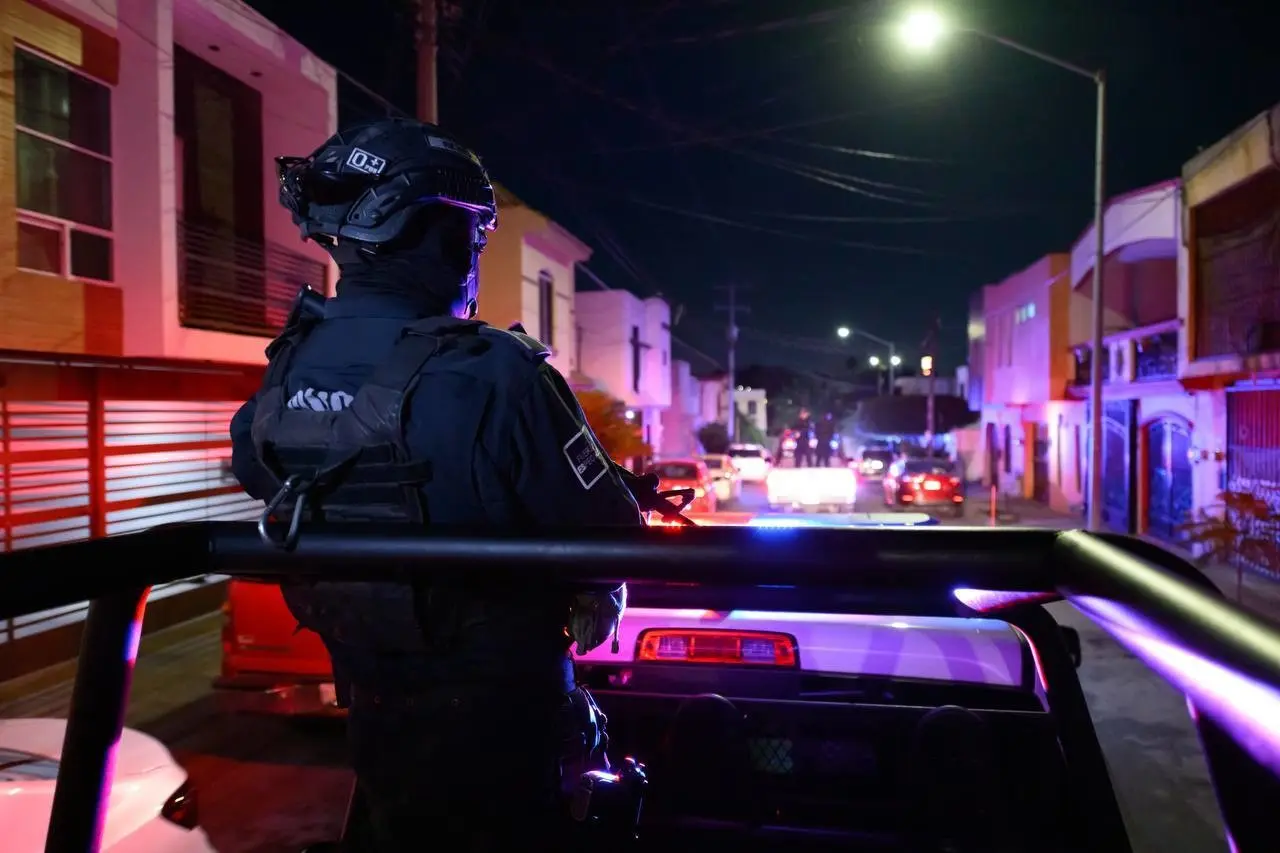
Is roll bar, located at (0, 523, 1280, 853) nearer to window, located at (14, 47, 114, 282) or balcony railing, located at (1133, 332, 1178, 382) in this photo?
window, located at (14, 47, 114, 282)

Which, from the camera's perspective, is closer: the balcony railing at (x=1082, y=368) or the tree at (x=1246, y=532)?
the tree at (x=1246, y=532)

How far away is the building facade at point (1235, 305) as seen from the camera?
42.1ft

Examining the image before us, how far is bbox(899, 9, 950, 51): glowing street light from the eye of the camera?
1299 cm

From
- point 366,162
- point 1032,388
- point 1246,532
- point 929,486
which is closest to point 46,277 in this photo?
point 366,162

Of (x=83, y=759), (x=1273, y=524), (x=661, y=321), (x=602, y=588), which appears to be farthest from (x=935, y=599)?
(x=661, y=321)

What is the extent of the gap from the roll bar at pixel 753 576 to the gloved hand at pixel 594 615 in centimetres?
49

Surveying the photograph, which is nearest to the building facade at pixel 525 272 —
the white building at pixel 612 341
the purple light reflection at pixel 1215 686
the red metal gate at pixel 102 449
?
the white building at pixel 612 341

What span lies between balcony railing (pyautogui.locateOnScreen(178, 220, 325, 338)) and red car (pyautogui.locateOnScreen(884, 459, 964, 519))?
1563 cm

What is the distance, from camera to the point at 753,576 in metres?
1.03

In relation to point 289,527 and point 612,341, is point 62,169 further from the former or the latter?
point 612,341

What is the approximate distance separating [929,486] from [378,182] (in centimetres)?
2226

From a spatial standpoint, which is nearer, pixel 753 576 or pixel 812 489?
pixel 753 576

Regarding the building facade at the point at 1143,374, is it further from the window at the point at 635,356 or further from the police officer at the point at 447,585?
the police officer at the point at 447,585

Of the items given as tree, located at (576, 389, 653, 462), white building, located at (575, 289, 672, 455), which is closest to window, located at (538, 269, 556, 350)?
tree, located at (576, 389, 653, 462)
